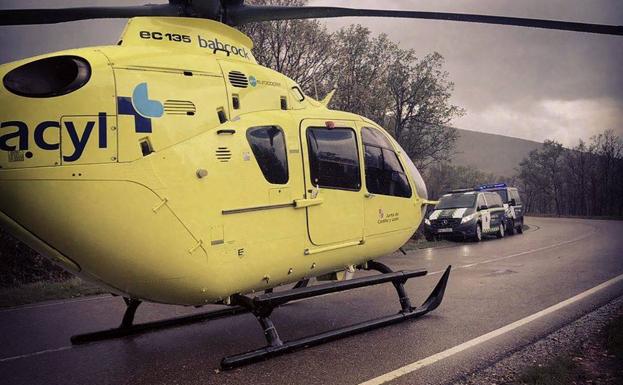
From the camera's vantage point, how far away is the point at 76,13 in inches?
168

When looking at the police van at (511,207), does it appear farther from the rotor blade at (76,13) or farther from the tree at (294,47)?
the rotor blade at (76,13)

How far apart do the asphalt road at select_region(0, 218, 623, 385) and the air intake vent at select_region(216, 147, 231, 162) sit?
2.06 meters

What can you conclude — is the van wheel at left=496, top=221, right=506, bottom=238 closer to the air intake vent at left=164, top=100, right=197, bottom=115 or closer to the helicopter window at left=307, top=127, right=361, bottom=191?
the helicopter window at left=307, top=127, right=361, bottom=191

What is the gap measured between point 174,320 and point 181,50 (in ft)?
11.3

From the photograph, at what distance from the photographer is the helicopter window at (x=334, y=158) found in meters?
5.47

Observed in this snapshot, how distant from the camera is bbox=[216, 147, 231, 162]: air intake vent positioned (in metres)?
4.58

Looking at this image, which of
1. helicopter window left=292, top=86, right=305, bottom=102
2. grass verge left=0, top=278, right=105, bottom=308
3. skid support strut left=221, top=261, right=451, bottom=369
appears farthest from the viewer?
grass verge left=0, top=278, right=105, bottom=308

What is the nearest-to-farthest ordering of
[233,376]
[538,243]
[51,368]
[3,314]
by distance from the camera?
[233,376]
[51,368]
[3,314]
[538,243]

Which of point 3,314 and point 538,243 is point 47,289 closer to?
point 3,314

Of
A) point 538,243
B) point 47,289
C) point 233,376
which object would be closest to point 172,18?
point 233,376

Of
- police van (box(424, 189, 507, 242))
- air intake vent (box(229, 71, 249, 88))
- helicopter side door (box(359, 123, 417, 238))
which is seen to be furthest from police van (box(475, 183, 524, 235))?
air intake vent (box(229, 71, 249, 88))

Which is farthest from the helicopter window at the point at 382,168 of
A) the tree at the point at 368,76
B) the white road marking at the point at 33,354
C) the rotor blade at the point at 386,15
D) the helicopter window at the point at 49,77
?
the tree at the point at 368,76

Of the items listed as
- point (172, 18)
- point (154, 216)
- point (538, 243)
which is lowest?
point (538, 243)

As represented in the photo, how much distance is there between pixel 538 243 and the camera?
17.4 meters
